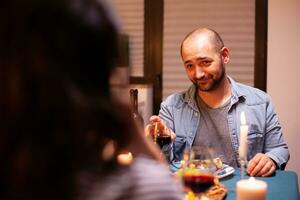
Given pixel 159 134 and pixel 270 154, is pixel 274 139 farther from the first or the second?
pixel 159 134

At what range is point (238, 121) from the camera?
7.53 feet

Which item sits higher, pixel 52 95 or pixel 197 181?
pixel 52 95

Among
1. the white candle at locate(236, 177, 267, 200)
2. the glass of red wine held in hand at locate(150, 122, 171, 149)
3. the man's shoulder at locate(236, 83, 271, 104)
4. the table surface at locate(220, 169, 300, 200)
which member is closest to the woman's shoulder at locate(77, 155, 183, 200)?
the white candle at locate(236, 177, 267, 200)

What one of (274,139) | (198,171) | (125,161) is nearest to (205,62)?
(274,139)

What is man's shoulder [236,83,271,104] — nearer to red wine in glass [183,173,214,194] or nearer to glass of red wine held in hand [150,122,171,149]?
glass of red wine held in hand [150,122,171,149]

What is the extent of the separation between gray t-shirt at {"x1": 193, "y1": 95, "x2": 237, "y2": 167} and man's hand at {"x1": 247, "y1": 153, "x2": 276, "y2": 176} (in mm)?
393

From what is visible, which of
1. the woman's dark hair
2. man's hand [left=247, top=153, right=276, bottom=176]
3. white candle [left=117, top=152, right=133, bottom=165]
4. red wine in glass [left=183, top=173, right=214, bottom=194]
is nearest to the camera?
the woman's dark hair

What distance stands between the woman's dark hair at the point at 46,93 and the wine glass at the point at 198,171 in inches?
25.2

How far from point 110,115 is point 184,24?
2915 millimetres

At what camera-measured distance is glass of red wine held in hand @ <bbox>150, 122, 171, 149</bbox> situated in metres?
1.88

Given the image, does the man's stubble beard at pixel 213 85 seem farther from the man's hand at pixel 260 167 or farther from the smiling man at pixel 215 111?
the man's hand at pixel 260 167

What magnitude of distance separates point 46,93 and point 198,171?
715 mm

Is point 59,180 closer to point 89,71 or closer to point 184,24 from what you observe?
point 89,71

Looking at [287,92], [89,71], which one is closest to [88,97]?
[89,71]
